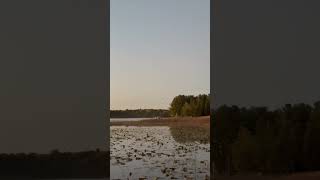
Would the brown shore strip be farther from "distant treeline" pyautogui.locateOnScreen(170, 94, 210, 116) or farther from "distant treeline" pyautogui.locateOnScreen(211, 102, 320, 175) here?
"distant treeline" pyautogui.locateOnScreen(211, 102, 320, 175)

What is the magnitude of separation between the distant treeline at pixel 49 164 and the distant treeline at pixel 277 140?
171cm

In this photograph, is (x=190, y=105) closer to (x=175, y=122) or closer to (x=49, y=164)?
(x=175, y=122)

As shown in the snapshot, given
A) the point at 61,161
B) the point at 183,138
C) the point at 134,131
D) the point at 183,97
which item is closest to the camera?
the point at 61,161

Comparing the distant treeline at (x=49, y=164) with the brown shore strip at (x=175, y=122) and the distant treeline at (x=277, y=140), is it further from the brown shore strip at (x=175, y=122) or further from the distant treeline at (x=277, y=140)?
the brown shore strip at (x=175, y=122)

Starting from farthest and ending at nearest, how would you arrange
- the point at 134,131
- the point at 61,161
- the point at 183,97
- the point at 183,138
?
the point at 134,131
the point at 183,138
the point at 183,97
the point at 61,161

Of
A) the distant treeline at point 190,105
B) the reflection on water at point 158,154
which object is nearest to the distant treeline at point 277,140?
the reflection on water at point 158,154

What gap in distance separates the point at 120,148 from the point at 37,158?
6.18ft

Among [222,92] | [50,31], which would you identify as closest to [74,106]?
[50,31]

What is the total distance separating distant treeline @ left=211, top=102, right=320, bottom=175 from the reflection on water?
77 cm

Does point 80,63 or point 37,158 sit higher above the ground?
point 80,63

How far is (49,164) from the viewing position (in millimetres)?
5109

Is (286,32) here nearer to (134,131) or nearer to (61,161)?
(61,161)

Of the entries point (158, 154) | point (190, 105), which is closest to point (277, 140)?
point (190, 105)

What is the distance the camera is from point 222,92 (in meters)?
5.21
